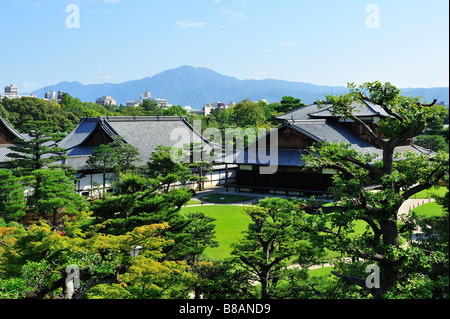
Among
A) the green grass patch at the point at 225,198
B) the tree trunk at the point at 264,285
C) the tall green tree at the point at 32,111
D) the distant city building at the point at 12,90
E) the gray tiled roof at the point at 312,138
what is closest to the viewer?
the tree trunk at the point at 264,285

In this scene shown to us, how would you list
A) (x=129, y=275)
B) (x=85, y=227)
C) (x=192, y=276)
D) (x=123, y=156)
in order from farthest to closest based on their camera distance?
(x=123, y=156) < (x=85, y=227) < (x=192, y=276) < (x=129, y=275)

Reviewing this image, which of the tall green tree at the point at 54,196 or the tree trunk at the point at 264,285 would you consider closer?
the tree trunk at the point at 264,285

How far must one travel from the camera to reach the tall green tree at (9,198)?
17688mm

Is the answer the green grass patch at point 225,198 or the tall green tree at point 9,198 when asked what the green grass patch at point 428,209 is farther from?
the tall green tree at point 9,198

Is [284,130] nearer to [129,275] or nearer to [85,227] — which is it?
[85,227]

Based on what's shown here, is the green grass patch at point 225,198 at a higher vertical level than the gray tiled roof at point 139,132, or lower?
lower

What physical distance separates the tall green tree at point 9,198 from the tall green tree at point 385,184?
48.0 feet

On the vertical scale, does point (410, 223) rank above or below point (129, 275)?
above

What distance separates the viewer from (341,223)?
747 centimetres

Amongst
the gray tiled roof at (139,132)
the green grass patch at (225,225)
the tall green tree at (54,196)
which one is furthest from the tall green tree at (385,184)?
the gray tiled roof at (139,132)

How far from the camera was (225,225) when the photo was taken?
20.6 meters

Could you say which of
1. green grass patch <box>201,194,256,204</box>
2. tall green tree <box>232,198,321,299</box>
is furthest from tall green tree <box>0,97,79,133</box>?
tall green tree <box>232,198,321,299</box>

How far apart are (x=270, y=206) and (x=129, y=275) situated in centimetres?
395
